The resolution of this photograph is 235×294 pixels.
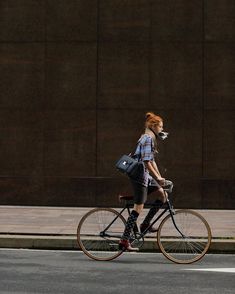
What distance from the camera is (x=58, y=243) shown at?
9.77 metres

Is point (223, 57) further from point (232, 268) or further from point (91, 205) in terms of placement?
point (232, 268)

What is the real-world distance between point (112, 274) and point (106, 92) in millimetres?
8797

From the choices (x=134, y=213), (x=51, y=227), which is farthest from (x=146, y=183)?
(x=51, y=227)

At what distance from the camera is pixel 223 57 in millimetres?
15906

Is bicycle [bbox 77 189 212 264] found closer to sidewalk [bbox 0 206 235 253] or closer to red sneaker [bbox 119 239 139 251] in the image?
red sneaker [bbox 119 239 139 251]

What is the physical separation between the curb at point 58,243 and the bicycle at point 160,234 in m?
0.89

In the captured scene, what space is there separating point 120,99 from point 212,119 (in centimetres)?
219

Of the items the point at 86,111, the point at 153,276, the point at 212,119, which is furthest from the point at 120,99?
the point at 153,276

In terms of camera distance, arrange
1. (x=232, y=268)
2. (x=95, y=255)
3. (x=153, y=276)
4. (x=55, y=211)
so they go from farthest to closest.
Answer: (x=55, y=211) < (x=95, y=255) < (x=232, y=268) < (x=153, y=276)

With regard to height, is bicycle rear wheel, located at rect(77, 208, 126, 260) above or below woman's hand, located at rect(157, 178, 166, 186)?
below

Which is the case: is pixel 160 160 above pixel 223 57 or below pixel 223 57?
below

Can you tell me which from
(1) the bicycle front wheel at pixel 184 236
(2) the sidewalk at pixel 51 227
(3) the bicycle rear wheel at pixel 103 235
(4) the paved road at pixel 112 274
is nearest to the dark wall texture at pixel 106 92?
(2) the sidewalk at pixel 51 227

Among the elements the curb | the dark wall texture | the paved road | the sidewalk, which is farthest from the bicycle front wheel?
the dark wall texture

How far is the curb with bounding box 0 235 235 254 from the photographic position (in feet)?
31.3
